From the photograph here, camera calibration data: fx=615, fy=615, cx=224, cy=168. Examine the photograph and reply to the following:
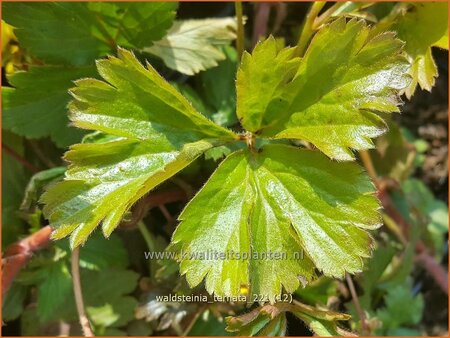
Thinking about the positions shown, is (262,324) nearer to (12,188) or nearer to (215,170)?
(215,170)

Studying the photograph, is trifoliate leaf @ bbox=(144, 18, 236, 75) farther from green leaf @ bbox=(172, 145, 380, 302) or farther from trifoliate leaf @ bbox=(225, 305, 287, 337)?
trifoliate leaf @ bbox=(225, 305, 287, 337)

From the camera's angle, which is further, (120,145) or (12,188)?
(12,188)

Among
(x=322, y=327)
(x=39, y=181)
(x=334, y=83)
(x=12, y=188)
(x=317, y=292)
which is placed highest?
(x=12, y=188)

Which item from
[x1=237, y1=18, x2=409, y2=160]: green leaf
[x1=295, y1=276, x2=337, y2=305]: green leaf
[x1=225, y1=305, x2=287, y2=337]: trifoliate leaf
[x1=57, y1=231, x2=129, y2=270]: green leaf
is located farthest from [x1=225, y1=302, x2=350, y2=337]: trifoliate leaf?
[x1=57, y1=231, x2=129, y2=270]: green leaf

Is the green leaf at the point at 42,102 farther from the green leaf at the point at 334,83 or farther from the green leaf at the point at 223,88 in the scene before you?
the green leaf at the point at 334,83

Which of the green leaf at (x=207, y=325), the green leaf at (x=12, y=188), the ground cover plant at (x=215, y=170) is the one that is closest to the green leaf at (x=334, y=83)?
the ground cover plant at (x=215, y=170)

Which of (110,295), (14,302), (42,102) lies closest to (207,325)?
(110,295)

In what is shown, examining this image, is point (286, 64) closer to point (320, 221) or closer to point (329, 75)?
point (329, 75)
